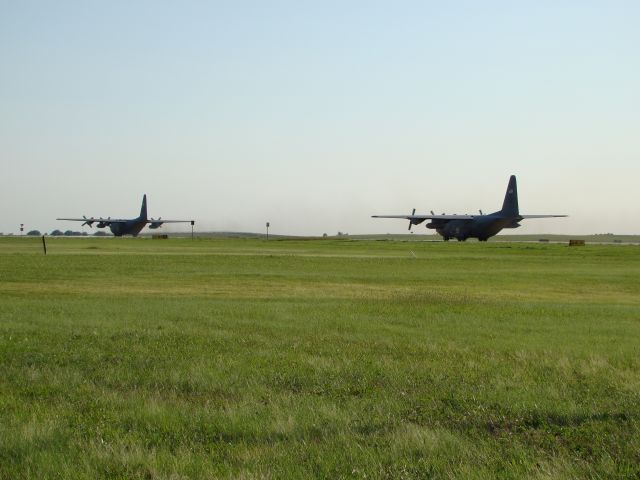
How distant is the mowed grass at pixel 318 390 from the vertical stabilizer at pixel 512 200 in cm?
8138

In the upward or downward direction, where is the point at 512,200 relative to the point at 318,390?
upward

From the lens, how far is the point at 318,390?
1041 centimetres

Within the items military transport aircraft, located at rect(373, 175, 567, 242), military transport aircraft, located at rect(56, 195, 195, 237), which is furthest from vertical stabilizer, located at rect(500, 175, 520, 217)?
military transport aircraft, located at rect(56, 195, 195, 237)

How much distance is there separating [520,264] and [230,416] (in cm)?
4651

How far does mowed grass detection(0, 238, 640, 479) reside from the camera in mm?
7375

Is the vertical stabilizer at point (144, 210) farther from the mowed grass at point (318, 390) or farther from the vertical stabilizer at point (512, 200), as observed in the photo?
the mowed grass at point (318, 390)

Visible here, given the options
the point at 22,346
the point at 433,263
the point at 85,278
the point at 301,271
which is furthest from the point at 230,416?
the point at 433,263

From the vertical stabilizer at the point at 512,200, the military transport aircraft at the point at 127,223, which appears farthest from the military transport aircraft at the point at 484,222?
the military transport aircraft at the point at 127,223

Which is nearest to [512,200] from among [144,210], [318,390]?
[144,210]

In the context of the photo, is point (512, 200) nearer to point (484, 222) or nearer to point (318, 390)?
point (484, 222)

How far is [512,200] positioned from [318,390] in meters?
96.6

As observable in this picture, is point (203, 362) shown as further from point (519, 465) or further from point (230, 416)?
point (519, 465)

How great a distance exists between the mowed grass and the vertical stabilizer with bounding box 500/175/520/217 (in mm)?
81384

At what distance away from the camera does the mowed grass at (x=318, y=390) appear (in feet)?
24.2
